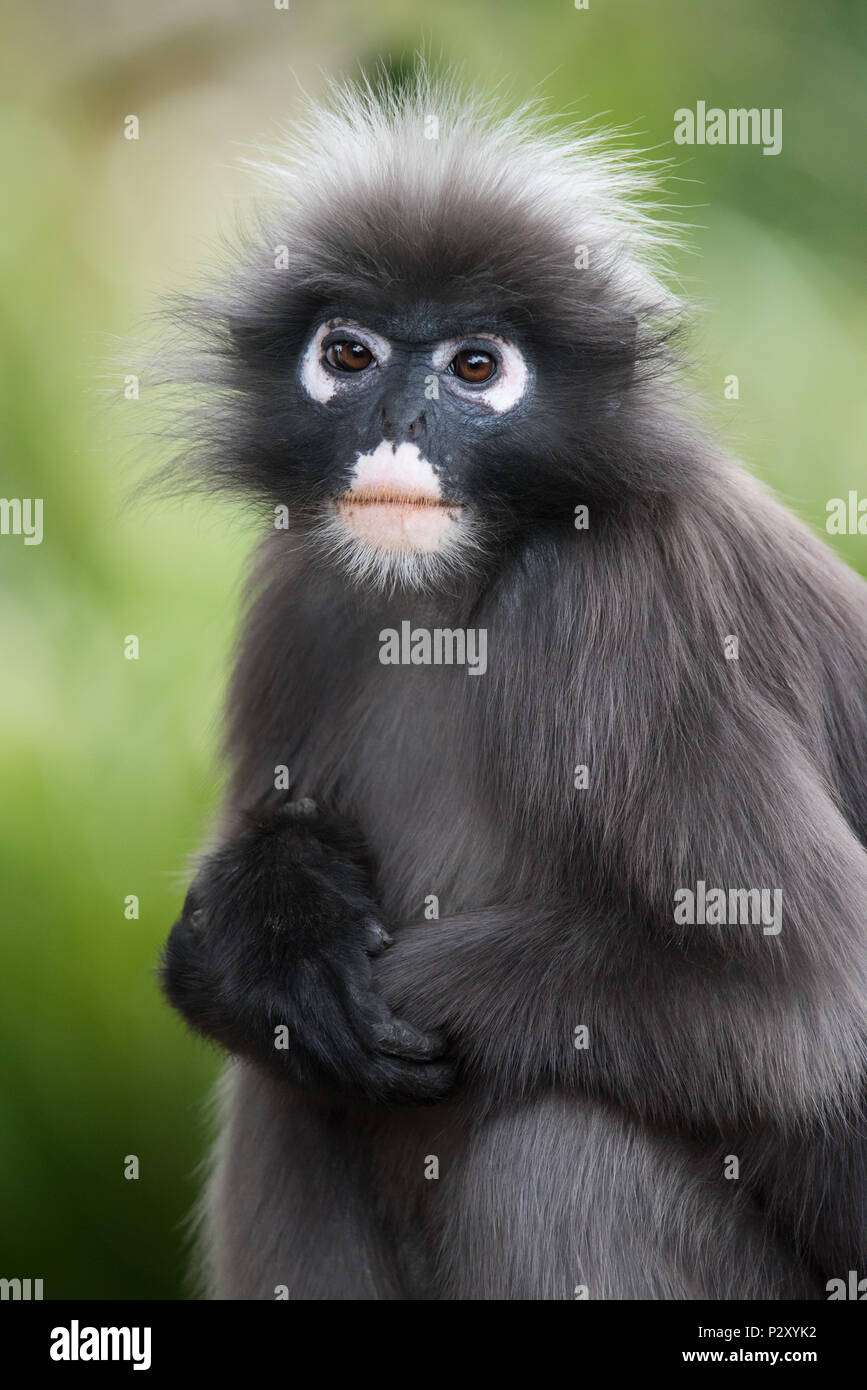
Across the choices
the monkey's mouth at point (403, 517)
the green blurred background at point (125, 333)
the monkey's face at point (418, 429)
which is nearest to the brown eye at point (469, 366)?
the monkey's face at point (418, 429)

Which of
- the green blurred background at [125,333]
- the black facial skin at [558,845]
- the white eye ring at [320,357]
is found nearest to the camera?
the black facial skin at [558,845]

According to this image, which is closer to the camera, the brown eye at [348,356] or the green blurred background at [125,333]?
the brown eye at [348,356]

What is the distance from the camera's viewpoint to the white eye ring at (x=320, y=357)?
2.65 metres

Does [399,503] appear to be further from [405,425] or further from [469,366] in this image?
[469,366]

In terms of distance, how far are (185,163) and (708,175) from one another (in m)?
1.72

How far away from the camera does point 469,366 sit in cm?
263

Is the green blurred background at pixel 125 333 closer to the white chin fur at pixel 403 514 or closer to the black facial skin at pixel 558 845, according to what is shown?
the black facial skin at pixel 558 845

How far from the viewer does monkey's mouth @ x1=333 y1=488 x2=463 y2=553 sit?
8.50 ft

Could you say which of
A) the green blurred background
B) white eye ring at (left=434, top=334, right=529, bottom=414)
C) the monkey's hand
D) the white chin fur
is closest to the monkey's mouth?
the white chin fur

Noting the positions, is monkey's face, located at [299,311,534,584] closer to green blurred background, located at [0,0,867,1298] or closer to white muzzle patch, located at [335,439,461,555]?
white muzzle patch, located at [335,439,461,555]

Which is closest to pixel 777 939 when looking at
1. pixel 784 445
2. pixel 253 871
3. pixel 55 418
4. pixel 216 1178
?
pixel 253 871

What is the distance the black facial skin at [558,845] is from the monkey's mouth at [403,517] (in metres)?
0.05

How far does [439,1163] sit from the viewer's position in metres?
2.75

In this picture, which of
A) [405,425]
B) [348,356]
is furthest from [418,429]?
[348,356]
